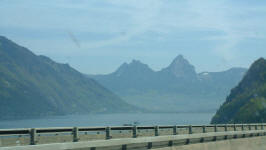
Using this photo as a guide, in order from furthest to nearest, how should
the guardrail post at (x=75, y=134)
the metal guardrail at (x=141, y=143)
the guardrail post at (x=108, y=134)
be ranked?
the guardrail post at (x=108, y=134), the guardrail post at (x=75, y=134), the metal guardrail at (x=141, y=143)

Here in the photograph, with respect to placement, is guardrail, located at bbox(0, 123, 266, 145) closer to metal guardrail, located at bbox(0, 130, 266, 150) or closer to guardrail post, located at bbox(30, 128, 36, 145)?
guardrail post, located at bbox(30, 128, 36, 145)

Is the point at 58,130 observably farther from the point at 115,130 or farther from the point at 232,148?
the point at 232,148

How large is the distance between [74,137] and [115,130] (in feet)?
12.7

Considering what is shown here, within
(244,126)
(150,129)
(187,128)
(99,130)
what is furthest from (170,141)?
(244,126)

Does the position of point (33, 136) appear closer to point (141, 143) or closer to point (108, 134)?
point (108, 134)

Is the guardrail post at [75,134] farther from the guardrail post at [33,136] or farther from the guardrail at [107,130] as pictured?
the guardrail post at [33,136]

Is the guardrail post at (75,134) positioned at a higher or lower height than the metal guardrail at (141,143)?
higher

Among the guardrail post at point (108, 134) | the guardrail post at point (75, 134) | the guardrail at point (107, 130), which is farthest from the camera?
the guardrail post at point (108, 134)

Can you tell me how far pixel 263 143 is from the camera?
149 feet

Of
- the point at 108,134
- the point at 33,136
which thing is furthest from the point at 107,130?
the point at 33,136

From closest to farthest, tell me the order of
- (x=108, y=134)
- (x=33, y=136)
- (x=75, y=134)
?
(x=33, y=136)
(x=75, y=134)
(x=108, y=134)

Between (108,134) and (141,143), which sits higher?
(108,134)

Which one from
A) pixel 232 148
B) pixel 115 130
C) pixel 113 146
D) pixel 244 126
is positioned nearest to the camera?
pixel 113 146

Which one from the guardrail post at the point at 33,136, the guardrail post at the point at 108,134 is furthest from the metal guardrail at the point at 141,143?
the guardrail post at the point at 33,136
